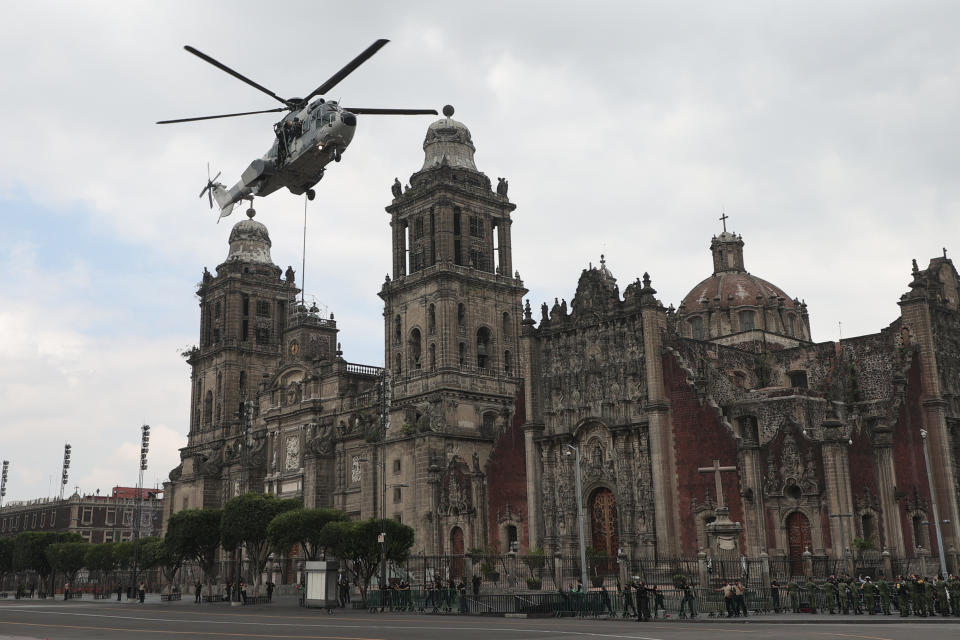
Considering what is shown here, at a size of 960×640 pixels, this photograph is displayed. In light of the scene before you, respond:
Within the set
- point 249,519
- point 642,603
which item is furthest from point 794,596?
point 249,519

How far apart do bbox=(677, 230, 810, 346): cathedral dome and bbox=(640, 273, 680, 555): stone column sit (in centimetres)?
2041

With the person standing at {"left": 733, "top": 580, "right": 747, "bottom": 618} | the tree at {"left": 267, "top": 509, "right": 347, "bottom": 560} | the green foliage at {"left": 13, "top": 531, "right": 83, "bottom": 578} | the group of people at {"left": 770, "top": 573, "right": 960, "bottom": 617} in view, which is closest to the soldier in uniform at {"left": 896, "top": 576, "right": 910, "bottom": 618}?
the group of people at {"left": 770, "top": 573, "right": 960, "bottom": 617}

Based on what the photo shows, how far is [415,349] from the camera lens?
77250mm

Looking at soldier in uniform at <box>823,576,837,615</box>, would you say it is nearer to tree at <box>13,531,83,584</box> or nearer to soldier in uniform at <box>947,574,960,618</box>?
soldier in uniform at <box>947,574,960,618</box>

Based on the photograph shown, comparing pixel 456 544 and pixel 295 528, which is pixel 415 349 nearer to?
pixel 456 544

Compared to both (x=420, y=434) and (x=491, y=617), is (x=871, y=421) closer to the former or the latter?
(x=491, y=617)

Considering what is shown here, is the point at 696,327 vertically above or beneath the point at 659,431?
above

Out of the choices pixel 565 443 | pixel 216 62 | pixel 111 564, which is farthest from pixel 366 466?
pixel 216 62

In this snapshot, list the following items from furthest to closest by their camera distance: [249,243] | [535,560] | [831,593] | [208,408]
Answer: [249,243], [208,408], [535,560], [831,593]

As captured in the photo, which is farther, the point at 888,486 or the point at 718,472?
the point at 888,486

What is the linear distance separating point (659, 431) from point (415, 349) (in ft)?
91.1

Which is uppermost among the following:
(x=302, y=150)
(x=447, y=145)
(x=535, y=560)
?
(x=447, y=145)

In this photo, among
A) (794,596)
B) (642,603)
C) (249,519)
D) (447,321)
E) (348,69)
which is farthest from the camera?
(447,321)

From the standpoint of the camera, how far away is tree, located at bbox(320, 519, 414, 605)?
166 feet
